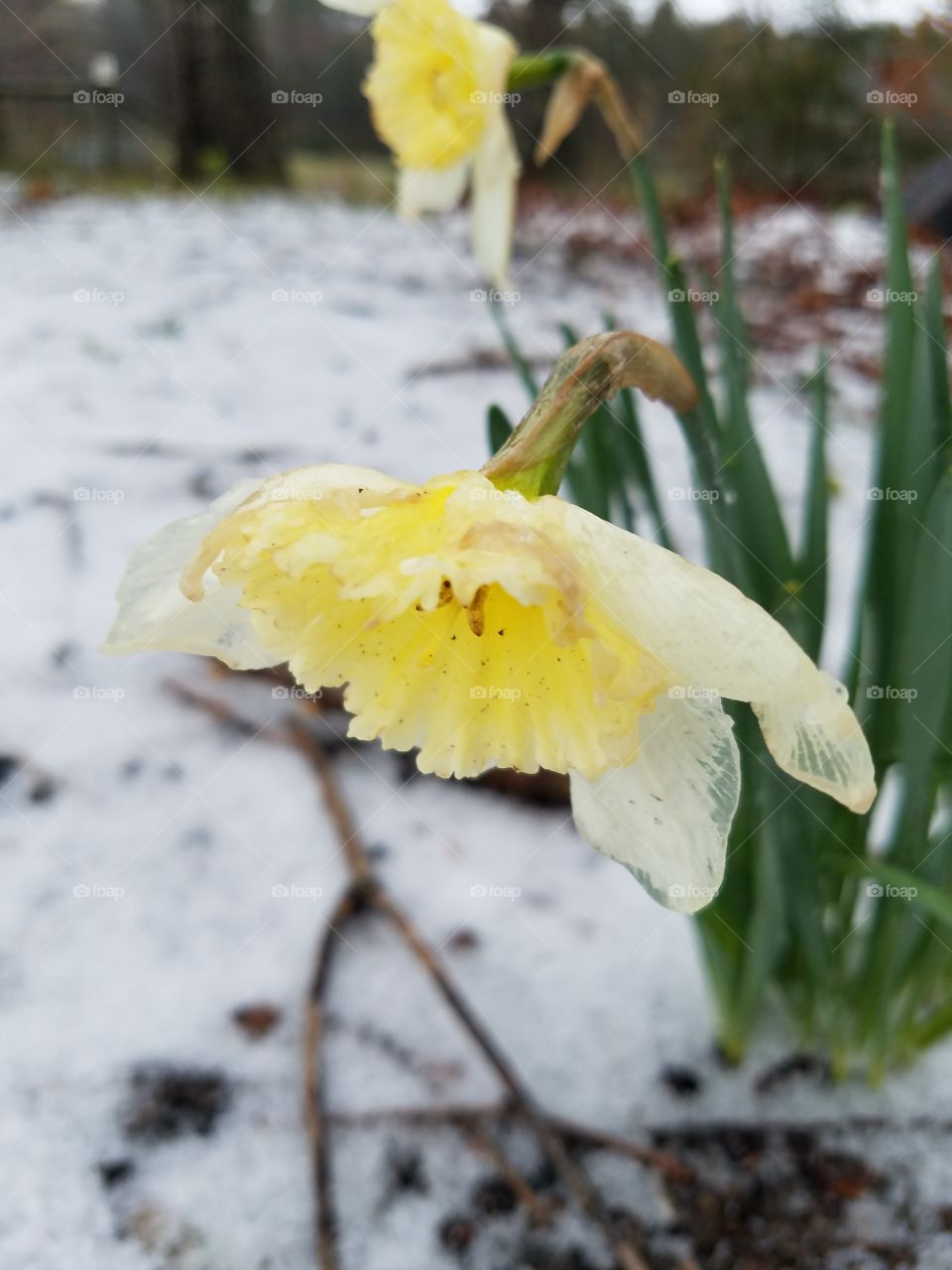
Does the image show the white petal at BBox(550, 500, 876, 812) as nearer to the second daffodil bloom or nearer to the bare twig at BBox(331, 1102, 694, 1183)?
the second daffodil bloom

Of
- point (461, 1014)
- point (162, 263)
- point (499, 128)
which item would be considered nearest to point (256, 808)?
point (461, 1014)

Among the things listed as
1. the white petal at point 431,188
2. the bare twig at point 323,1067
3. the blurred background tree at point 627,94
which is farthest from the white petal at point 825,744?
the blurred background tree at point 627,94

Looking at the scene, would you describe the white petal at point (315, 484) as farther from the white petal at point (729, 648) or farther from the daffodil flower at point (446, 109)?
the daffodil flower at point (446, 109)

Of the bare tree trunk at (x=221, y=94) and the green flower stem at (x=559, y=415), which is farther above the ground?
the bare tree trunk at (x=221, y=94)

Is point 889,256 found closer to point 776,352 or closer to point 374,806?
point 374,806

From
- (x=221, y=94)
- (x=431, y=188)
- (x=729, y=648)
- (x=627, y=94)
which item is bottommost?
(x=729, y=648)

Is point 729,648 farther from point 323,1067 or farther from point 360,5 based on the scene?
point 360,5

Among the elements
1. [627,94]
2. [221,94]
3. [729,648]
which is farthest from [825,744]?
[627,94]
